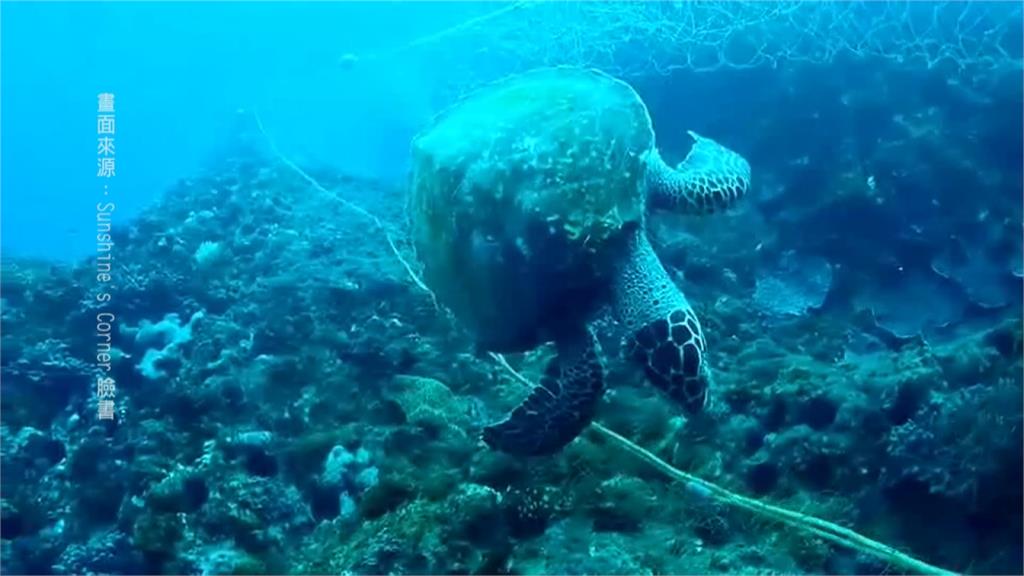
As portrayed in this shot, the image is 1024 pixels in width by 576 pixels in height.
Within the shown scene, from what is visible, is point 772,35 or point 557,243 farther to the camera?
point 772,35

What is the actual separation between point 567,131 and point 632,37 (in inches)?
125

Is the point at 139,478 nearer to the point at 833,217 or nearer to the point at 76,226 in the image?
the point at 76,226

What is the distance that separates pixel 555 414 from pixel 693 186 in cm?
110

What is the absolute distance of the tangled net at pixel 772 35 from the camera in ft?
15.0

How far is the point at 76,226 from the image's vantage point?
5184 millimetres

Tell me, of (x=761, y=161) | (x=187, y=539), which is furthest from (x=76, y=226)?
(x=761, y=161)

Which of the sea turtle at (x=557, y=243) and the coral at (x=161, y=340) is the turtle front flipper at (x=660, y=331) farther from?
the coral at (x=161, y=340)

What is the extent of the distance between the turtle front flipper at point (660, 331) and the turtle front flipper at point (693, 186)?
370mm

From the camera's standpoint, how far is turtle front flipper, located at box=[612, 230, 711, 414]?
2379 mm

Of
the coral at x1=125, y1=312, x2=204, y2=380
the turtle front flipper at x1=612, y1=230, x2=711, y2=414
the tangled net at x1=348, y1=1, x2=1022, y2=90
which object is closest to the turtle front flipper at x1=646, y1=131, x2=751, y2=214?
the turtle front flipper at x1=612, y1=230, x2=711, y2=414

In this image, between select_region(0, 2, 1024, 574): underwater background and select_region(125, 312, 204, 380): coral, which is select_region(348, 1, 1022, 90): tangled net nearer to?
select_region(0, 2, 1024, 574): underwater background

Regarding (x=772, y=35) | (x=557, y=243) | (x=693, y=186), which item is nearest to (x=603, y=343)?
(x=693, y=186)

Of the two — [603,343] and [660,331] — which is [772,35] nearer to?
[603,343]

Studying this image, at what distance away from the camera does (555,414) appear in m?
2.50
